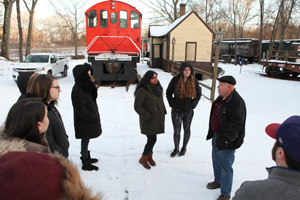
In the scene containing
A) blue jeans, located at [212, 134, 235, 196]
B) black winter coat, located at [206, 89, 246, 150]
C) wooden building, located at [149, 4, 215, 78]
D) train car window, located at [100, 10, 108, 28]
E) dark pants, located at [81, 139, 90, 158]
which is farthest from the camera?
wooden building, located at [149, 4, 215, 78]

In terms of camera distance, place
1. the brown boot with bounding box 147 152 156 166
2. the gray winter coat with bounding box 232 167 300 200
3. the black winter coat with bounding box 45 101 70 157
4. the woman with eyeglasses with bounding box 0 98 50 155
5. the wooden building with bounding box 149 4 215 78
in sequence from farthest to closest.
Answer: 1. the wooden building with bounding box 149 4 215 78
2. the brown boot with bounding box 147 152 156 166
3. the black winter coat with bounding box 45 101 70 157
4. the woman with eyeglasses with bounding box 0 98 50 155
5. the gray winter coat with bounding box 232 167 300 200

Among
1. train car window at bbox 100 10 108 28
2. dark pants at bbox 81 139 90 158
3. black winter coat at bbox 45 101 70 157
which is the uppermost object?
train car window at bbox 100 10 108 28

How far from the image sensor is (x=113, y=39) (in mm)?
11789

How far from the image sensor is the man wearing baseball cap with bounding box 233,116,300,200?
1.24 m

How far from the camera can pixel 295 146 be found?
4.10ft

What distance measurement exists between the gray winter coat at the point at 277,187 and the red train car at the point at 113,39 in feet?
33.1

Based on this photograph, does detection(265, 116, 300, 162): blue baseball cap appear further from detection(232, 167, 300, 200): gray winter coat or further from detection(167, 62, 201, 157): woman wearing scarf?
detection(167, 62, 201, 157): woman wearing scarf

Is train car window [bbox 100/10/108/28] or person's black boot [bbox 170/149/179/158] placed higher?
train car window [bbox 100/10/108/28]

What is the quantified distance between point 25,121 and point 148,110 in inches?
89.2

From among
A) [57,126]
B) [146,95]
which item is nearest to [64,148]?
[57,126]

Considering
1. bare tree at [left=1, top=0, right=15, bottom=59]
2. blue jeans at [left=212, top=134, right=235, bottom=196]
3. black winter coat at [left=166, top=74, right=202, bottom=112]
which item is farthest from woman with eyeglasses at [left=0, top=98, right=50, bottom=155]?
bare tree at [left=1, top=0, right=15, bottom=59]

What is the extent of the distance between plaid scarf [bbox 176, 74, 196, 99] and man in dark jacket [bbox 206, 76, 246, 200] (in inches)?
37.2

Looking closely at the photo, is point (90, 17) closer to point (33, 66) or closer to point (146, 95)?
point (33, 66)

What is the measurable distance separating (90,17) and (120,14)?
162 centimetres
